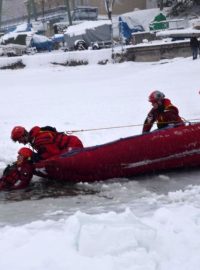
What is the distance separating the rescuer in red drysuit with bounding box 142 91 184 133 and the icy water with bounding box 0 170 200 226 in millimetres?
1070

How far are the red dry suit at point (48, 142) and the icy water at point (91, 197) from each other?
19.8 inches

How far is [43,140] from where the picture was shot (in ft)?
25.1

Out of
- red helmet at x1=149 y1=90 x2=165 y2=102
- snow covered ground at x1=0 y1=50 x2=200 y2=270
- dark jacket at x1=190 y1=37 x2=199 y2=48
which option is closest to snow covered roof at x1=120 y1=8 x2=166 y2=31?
dark jacket at x1=190 y1=37 x2=199 y2=48

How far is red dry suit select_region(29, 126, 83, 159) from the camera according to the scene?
25.1ft

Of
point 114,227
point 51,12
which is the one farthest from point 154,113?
point 51,12

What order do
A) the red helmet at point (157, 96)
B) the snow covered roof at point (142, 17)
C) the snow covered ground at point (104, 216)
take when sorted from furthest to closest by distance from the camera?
1. the snow covered roof at point (142, 17)
2. the red helmet at point (157, 96)
3. the snow covered ground at point (104, 216)

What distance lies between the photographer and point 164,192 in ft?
22.5

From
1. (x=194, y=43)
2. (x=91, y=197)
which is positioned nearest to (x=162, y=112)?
(x=91, y=197)

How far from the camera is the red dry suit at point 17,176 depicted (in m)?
7.59

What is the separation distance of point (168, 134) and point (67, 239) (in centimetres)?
327

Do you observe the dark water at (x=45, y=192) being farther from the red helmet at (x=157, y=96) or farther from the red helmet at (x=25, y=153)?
the red helmet at (x=157, y=96)

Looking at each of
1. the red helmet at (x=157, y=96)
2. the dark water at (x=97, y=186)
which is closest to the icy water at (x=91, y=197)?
the dark water at (x=97, y=186)

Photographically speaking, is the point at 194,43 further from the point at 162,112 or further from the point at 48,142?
the point at 48,142

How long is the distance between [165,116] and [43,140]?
2.15 m
